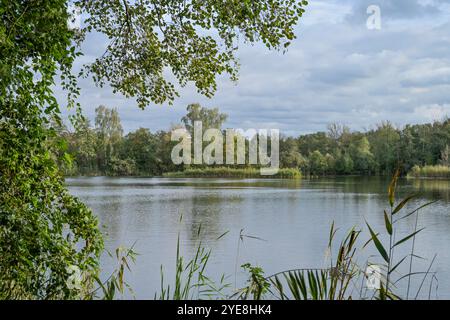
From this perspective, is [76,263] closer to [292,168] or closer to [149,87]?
[149,87]

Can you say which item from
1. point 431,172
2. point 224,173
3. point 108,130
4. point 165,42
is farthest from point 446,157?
point 165,42

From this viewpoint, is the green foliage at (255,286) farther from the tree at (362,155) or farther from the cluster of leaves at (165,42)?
the tree at (362,155)

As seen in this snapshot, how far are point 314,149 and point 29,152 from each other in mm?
40424

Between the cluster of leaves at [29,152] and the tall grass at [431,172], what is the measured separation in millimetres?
31963

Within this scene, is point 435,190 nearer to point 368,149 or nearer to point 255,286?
point 368,149

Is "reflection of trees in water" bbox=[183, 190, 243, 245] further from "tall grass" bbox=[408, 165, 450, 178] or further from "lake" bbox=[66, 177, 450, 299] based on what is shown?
"tall grass" bbox=[408, 165, 450, 178]

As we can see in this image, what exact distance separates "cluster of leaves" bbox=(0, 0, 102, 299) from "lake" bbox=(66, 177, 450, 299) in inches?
33.2

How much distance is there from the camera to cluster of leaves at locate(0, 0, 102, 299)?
10.2 ft

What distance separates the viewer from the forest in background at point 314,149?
1410 inches

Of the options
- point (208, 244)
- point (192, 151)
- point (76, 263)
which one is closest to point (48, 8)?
point (76, 263)

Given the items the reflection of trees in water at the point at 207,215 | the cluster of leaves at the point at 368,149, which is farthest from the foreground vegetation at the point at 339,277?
the cluster of leaves at the point at 368,149

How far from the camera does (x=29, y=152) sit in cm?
313

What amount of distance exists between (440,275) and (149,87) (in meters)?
4.43
